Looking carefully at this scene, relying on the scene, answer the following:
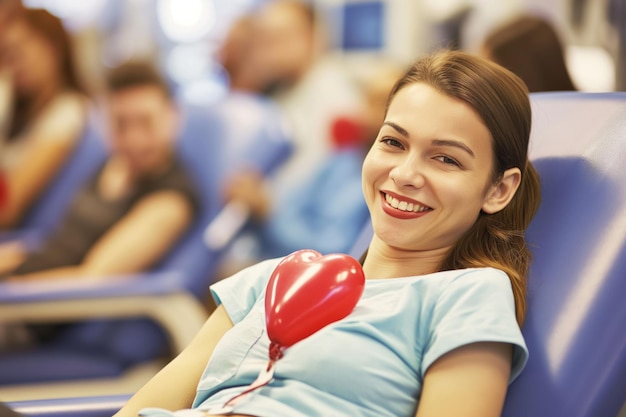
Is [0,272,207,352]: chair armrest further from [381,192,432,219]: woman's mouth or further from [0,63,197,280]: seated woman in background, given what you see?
[381,192,432,219]: woman's mouth

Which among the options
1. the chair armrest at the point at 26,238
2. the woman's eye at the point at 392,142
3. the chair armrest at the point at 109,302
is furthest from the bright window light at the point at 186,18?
the woman's eye at the point at 392,142

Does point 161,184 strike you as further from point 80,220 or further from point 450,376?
point 450,376

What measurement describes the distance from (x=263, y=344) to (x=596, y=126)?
529 mm

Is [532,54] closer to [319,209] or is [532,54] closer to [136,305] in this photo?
[136,305]

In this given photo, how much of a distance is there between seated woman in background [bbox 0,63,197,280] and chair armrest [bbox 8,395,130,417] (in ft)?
4.74

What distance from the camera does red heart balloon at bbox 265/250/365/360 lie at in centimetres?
109

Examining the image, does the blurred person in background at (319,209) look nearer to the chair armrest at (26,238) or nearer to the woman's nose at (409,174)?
the chair armrest at (26,238)

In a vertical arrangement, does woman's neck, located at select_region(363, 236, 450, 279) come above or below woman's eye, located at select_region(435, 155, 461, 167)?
below

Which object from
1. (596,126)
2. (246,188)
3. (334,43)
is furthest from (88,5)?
(596,126)

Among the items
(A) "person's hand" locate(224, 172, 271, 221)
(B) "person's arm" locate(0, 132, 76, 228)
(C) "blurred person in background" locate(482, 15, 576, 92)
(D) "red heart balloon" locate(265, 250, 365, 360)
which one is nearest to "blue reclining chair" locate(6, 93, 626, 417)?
(D) "red heart balloon" locate(265, 250, 365, 360)

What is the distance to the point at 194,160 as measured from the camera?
290cm

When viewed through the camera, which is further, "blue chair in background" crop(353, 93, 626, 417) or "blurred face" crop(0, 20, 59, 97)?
"blurred face" crop(0, 20, 59, 97)

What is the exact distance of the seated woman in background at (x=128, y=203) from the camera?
2795 mm

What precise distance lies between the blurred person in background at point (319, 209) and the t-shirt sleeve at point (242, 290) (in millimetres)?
1927
